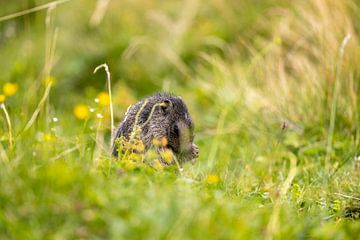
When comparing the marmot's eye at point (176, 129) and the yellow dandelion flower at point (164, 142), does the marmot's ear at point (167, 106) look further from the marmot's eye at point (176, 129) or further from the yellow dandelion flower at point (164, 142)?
the yellow dandelion flower at point (164, 142)

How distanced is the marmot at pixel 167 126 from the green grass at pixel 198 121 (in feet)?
0.50

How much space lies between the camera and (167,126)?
5906mm

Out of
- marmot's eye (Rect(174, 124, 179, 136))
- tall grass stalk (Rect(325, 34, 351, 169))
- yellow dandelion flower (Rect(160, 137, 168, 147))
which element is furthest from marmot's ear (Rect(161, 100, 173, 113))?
tall grass stalk (Rect(325, 34, 351, 169))

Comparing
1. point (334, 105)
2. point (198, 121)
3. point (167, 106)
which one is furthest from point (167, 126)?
point (198, 121)

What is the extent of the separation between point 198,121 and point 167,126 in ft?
9.18

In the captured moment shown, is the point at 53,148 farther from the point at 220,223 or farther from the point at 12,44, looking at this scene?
the point at 12,44

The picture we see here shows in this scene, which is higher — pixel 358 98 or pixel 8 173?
pixel 8 173

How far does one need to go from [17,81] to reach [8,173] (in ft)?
17.6

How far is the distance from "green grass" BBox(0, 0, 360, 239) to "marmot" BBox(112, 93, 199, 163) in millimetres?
153

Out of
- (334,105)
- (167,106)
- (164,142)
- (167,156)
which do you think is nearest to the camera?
(167,156)

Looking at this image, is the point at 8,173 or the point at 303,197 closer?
the point at 8,173

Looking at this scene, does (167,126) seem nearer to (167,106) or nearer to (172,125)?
(172,125)

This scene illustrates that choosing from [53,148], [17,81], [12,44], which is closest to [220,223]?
[53,148]

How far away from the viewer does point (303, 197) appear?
18.0 ft
